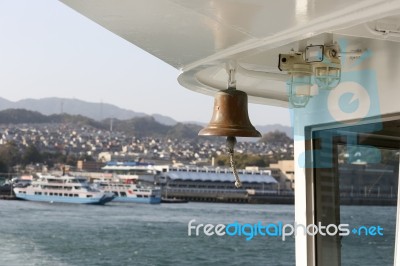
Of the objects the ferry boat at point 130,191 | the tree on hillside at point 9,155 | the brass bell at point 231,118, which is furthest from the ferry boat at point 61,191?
the brass bell at point 231,118

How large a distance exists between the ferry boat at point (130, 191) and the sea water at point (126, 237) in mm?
1020

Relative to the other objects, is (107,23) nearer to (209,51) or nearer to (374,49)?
(209,51)

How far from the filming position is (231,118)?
190 centimetres

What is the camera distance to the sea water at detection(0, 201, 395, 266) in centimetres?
3206

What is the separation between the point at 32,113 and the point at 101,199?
6261 mm

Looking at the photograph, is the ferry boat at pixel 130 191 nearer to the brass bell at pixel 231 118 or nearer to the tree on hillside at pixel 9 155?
the tree on hillside at pixel 9 155

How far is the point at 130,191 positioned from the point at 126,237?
311 cm

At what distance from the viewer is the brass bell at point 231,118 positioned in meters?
1.88

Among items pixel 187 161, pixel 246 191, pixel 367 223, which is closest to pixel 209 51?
pixel 367 223

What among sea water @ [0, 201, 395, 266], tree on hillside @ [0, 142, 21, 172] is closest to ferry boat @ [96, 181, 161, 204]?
sea water @ [0, 201, 395, 266]

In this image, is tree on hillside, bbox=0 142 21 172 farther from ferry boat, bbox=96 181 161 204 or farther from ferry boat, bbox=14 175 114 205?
ferry boat, bbox=96 181 161 204

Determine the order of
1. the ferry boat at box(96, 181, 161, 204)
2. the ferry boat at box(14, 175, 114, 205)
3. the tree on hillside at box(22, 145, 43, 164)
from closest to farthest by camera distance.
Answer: the ferry boat at box(14, 175, 114, 205) < the ferry boat at box(96, 181, 161, 204) < the tree on hillside at box(22, 145, 43, 164)

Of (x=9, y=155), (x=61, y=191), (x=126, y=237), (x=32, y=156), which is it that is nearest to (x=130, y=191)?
(x=126, y=237)

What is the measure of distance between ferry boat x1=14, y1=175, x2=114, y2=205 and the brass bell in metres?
30.0
